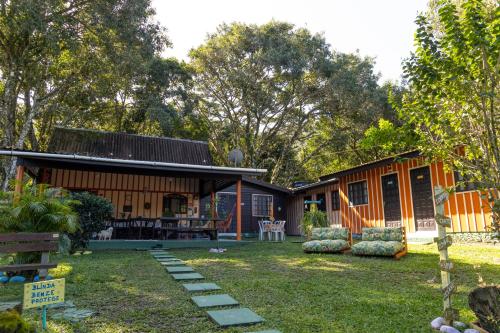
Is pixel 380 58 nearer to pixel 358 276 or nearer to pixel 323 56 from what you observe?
pixel 323 56

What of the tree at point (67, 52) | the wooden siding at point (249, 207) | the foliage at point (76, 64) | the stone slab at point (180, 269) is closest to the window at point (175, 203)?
the wooden siding at point (249, 207)

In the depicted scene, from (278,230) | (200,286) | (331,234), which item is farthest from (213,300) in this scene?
(278,230)

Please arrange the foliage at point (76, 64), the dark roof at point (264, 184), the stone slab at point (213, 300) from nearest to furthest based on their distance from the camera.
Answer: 1. the stone slab at point (213, 300)
2. the foliage at point (76, 64)
3. the dark roof at point (264, 184)

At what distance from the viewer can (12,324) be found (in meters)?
1.78

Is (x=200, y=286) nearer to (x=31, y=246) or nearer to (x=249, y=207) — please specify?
(x=31, y=246)

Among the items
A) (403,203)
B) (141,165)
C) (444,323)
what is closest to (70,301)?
(444,323)

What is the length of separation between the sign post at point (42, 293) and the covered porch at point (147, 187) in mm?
6454

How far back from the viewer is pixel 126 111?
1808 cm

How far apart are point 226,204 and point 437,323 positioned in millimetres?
14206

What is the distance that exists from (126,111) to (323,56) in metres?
11.5

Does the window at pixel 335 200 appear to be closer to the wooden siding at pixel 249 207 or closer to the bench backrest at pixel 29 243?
the wooden siding at pixel 249 207

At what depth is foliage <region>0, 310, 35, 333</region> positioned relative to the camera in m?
1.75

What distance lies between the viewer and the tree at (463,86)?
2.68 metres

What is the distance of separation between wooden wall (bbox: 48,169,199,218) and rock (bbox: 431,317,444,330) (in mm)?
11265
